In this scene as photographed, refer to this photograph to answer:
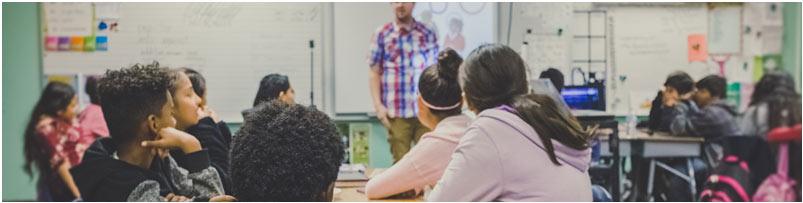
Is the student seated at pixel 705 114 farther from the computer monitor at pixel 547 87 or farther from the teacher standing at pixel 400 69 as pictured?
the teacher standing at pixel 400 69

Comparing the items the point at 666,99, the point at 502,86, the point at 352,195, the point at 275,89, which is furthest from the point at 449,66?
the point at 666,99

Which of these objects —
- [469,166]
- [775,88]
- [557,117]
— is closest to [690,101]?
[775,88]

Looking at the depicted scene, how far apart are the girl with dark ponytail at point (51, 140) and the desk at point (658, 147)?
6.08 feet

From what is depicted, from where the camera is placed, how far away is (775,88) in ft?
7.76

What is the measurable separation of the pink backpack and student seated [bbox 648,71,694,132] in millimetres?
364

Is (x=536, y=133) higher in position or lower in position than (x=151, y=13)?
lower

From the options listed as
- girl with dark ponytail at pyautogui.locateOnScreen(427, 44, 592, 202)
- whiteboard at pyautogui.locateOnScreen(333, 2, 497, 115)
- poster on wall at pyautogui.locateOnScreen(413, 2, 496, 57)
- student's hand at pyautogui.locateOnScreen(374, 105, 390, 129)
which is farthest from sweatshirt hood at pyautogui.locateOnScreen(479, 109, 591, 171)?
whiteboard at pyautogui.locateOnScreen(333, 2, 497, 115)

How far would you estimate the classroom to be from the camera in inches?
59.6

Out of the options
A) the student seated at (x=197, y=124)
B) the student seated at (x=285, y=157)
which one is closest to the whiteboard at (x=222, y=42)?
the student seated at (x=197, y=124)

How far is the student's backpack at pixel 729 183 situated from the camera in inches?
95.7

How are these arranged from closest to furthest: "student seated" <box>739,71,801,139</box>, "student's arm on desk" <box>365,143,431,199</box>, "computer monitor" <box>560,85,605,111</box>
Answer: "student's arm on desk" <box>365,143,431,199</box> → "computer monitor" <box>560,85,605,111</box> → "student seated" <box>739,71,801,139</box>

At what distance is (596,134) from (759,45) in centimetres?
74

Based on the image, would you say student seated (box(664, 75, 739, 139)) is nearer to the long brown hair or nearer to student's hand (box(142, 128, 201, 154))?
the long brown hair

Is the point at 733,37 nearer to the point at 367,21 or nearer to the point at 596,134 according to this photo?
the point at 596,134
